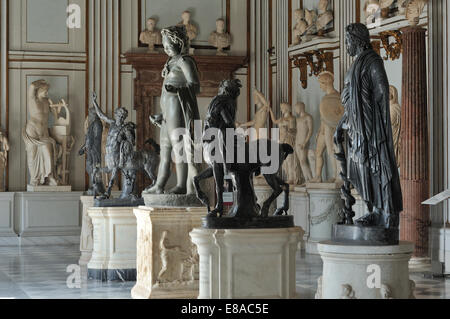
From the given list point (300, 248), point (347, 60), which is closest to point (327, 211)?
point (300, 248)

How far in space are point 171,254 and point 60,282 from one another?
274 cm

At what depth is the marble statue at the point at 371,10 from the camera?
13248mm

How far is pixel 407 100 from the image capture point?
1197 cm

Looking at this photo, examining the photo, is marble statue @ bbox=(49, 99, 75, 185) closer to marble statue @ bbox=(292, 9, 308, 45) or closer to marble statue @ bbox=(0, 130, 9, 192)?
marble statue @ bbox=(0, 130, 9, 192)

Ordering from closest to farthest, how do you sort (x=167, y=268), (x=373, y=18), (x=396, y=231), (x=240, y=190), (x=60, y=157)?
(x=396, y=231)
(x=240, y=190)
(x=167, y=268)
(x=373, y=18)
(x=60, y=157)

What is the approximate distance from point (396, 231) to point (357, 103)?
3.26 feet

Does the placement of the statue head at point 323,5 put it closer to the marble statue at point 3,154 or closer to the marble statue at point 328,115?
the marble statue at point 328,115

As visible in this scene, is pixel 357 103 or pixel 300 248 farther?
pixel 300 248

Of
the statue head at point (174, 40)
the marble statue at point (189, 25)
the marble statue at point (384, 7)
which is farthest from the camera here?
the marble statue at point (189, 25)

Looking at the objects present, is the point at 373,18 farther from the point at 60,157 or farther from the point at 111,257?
the point at 60,157

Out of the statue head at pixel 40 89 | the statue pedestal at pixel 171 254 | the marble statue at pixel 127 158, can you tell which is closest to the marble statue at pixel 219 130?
the statue pedestal at pixel 171 254

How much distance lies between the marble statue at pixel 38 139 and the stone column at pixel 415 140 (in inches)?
316

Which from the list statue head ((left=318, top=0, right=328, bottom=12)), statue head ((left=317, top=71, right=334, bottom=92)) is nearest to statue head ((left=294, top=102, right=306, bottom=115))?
statue head ((left=317, top=71, right=334, bottom=92))

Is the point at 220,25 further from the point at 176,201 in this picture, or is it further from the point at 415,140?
the point at 176,201
